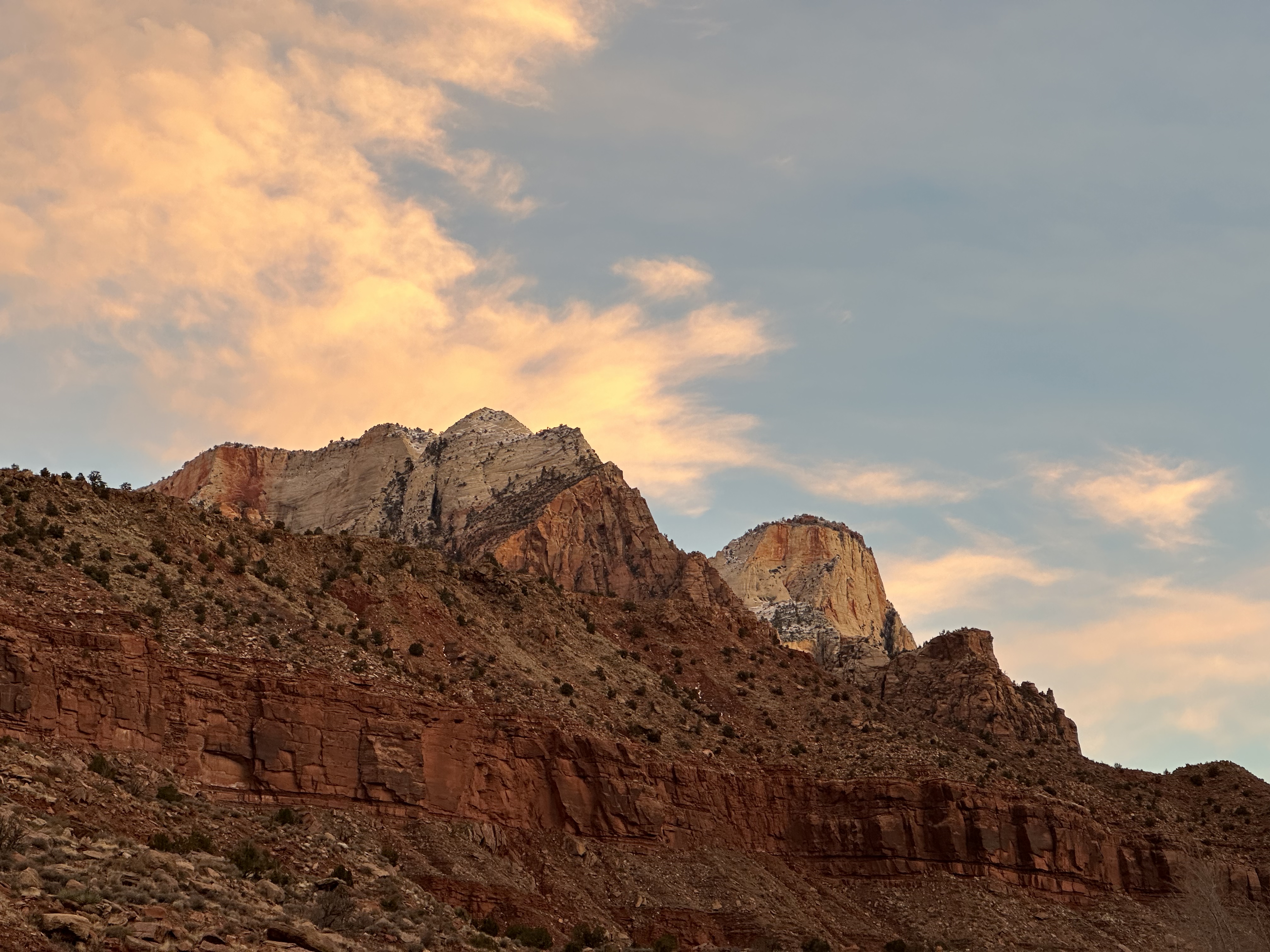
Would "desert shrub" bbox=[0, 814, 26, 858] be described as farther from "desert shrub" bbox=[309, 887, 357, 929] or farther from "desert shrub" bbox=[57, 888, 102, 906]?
"desert shrub" bbox=[309, 887, 357, 929]

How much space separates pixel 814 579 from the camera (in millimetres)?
163875

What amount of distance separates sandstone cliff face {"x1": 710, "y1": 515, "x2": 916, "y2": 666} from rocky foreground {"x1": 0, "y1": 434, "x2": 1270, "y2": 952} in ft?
176

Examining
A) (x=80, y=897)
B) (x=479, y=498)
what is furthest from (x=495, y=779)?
(x=479, y=498)

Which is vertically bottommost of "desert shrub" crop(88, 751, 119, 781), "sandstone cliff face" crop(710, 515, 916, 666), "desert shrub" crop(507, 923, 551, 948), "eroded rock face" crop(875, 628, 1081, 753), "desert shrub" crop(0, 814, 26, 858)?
"desert shrub" crop(507, 923, 551, 948)

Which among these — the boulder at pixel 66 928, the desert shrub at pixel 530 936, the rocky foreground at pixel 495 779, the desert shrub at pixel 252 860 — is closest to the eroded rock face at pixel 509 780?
the rocky foreground at pixel 495 779

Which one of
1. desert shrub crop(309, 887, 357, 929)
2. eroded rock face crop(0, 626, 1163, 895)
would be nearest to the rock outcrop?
eroded rock face crop(0, 626, 1163, 895)

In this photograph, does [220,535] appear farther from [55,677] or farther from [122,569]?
[55,677]

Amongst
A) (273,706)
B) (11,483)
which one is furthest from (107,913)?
(11,483)

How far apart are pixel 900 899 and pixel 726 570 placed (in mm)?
98039

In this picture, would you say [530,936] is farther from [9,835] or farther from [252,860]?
[9,835]

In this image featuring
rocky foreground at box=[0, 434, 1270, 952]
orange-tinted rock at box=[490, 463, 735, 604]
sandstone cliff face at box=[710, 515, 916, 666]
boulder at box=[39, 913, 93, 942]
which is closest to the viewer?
boulder at box=[39, 913, 93, 942]

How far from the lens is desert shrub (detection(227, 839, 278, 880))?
47.0m

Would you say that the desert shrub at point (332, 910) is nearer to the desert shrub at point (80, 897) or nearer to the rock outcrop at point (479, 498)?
the desert shrub at point (80, 897)

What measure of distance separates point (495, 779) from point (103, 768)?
18360 mm
